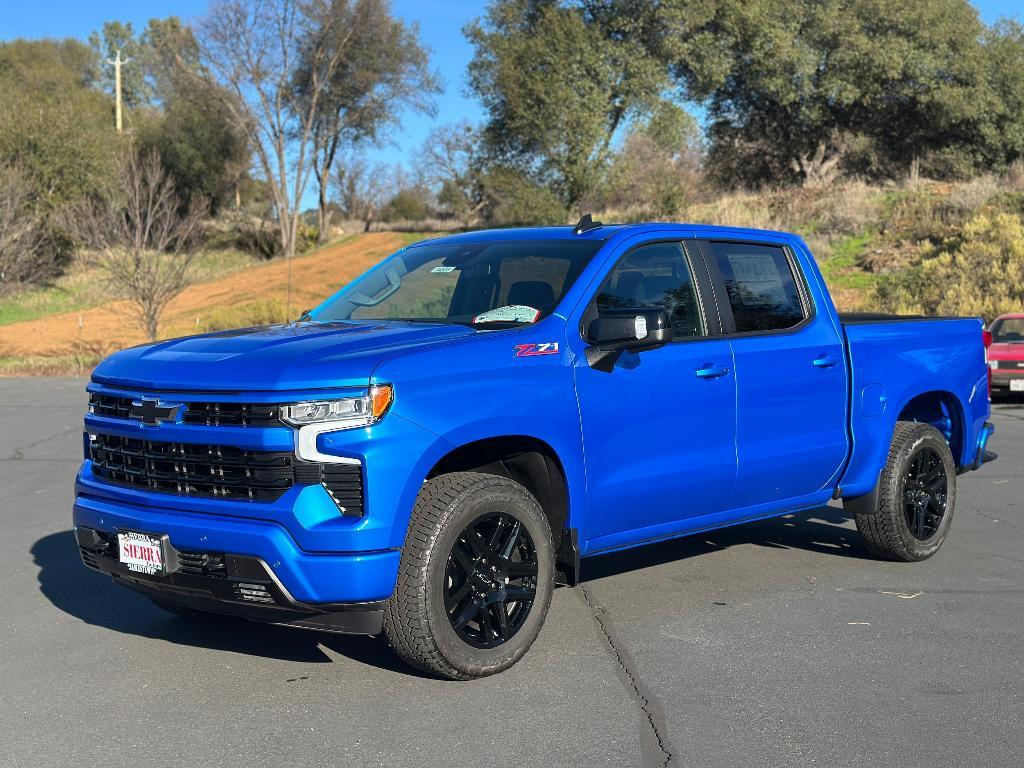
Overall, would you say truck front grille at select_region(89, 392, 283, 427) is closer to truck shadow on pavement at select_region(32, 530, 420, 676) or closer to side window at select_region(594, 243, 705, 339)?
truck shadow on pavement at select_region(32, 530, 420, 676)

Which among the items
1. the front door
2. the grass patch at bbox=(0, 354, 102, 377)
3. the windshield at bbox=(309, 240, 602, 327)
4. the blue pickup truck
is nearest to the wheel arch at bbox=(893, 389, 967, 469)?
the blue pickup truck

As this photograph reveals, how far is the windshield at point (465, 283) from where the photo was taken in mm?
5660

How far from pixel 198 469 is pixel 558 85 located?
3346 cm

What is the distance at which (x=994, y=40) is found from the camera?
39750 mm

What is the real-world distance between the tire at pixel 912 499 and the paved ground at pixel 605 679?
0.17 meters

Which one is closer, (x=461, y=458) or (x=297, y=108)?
(x=461, y=458)

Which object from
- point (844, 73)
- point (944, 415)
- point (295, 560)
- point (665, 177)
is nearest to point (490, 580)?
point (295, 560)

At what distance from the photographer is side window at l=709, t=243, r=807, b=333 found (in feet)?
20.6

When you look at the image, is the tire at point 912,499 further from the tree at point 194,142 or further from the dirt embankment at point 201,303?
the tree at point 194,142

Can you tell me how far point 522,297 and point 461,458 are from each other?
99 centimetres

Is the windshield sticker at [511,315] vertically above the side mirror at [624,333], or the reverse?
the windshield sticker at [511,315]

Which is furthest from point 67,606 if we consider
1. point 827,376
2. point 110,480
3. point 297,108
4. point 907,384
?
point 297,108

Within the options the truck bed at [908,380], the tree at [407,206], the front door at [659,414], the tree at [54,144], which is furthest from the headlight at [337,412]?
the tree at [407,206]

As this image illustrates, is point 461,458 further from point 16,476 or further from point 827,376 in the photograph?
point 16,476
